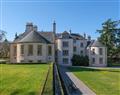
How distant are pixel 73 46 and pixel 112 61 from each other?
1998 centimetres

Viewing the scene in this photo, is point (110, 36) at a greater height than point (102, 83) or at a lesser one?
greater

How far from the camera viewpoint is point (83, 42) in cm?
7356

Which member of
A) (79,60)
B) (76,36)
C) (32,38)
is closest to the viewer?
(32,38)

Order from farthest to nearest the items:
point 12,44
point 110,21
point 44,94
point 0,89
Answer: point 110,21 → point 12,44 → point 0,89 → point 44,94

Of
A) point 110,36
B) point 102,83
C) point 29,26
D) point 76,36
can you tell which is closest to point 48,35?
point 29,26

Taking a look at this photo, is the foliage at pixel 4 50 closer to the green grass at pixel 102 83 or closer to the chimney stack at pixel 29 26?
the chimney stack at pixel 29 26

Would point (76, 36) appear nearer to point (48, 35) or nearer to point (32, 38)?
point (48, 35)

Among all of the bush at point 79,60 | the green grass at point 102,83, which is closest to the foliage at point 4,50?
the bush at point 79,60

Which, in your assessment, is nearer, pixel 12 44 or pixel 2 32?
pixel 12 44

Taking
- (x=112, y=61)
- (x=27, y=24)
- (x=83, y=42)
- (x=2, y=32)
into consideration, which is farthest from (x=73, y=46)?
(x=2, y=32)

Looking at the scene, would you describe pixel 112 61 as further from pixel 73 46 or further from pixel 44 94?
pixel 44 94

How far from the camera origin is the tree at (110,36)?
7894 centimetres

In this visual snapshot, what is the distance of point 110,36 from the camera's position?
7950cm

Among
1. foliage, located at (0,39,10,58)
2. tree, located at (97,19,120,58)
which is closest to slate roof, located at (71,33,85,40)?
tree, located at (97,19,120,58)
